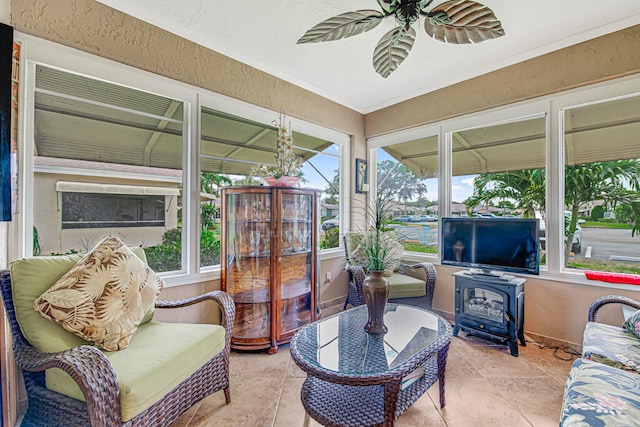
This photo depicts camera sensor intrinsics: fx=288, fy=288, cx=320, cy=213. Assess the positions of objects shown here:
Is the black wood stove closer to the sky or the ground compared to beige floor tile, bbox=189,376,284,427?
closer to the sky

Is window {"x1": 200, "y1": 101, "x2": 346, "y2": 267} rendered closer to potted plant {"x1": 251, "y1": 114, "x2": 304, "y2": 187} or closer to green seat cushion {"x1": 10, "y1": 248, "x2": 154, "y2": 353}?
potted plant {"x1": 251, "y1": 114, "x2": 304, "y2": 187}

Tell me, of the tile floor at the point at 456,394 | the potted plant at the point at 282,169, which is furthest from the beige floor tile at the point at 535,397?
the potted plant at the point at 282,169

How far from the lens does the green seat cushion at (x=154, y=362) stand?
128cm

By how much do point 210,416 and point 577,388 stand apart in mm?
1961

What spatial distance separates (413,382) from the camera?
1.73 meters

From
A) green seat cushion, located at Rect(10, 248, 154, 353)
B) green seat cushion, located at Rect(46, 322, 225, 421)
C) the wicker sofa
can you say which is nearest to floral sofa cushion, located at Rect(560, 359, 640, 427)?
the wicker sofa

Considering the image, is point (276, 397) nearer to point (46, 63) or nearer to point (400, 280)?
point (400, 280)

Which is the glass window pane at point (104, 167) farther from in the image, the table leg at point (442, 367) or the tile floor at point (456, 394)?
the table leg at point (442, 367)

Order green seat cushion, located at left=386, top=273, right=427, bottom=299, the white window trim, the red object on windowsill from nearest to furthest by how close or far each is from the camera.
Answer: the red object on windowsill → the white window trim → green seat cushion, located at left=386, top=273, right=427, bottom=299

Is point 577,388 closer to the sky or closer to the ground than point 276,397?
closer to the sky

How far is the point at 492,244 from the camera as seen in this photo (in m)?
2.76

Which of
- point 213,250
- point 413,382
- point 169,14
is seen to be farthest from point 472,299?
point 169,14

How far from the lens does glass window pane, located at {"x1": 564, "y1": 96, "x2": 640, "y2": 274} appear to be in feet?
8.07

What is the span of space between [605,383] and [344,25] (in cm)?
233
